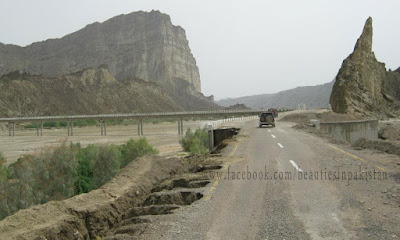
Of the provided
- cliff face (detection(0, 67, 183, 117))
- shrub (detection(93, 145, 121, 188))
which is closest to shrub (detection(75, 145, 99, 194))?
shrub (detection(93, 145, 121, 188))

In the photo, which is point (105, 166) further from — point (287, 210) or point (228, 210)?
point (287, 210)

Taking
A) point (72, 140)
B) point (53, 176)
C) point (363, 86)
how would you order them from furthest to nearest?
point (363, 86) → point (72, 140) → point (53, 176)

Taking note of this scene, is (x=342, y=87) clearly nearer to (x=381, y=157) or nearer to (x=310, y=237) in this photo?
(x=381, y=157)

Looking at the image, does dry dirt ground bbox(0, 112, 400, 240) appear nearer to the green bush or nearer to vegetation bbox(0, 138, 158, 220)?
vegetation bbox(0, 138, 158, 220)

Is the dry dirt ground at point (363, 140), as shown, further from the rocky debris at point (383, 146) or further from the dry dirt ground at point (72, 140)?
the dry dirt ground at point (72, 140)

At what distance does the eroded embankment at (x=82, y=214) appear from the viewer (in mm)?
7405

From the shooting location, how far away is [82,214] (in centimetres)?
862

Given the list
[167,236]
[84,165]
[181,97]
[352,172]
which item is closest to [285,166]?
[352,172]

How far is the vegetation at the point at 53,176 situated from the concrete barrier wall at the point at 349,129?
19218 millimetres

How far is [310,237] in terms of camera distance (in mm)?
5676

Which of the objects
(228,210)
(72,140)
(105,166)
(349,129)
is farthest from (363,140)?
(72,140)

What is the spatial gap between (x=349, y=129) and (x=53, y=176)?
29819 millimetres

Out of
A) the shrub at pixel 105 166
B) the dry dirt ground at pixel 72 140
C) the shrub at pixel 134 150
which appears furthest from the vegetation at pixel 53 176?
the dry dirt ground at pixel 72 140

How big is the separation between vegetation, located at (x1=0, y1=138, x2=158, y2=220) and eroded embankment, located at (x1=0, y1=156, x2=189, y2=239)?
834cm
